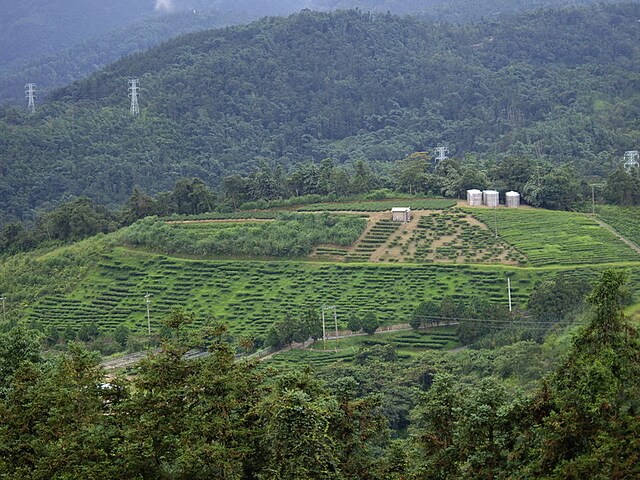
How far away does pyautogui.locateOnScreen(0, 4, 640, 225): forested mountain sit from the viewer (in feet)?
278

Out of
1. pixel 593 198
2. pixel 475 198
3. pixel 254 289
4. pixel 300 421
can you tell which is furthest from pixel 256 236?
pixel 300 421

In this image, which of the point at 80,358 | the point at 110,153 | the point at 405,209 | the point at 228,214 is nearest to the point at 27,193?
the point at 110,153

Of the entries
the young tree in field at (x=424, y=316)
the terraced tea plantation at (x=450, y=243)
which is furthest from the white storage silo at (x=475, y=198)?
the young tree in field at (x=424, y=316)

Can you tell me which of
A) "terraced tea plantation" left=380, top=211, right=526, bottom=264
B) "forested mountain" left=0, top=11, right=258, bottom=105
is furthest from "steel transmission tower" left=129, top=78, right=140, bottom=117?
"forested mountain" left=0, top=11, right=258, bottom=105

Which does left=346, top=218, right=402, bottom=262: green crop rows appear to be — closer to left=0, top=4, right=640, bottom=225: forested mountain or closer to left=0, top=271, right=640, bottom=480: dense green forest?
left=0, top=4, right=640, bottom=225: forested mountain

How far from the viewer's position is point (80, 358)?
731 inches

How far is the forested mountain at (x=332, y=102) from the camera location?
84.8 m

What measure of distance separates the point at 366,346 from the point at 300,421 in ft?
76.3

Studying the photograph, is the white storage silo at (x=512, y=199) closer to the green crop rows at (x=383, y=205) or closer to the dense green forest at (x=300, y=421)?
the green crop rows at (x=383, y=205)

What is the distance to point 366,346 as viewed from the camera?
130ft

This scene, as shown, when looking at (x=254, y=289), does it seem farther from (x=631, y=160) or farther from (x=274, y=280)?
(x=631, y=160)

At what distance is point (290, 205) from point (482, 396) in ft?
131

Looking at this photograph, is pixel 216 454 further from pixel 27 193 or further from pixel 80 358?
pixel 27 193

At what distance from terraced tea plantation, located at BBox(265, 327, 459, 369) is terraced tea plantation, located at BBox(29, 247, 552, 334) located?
1.43 meters
